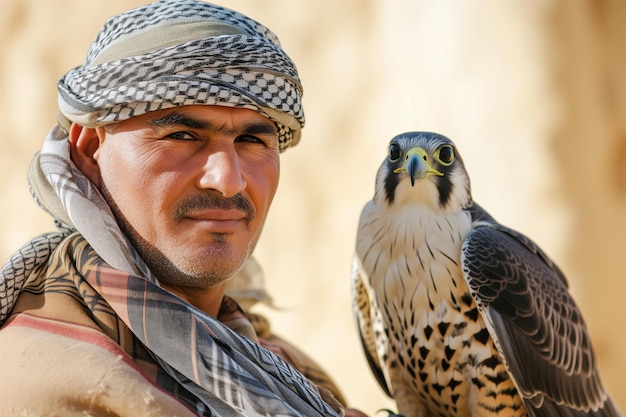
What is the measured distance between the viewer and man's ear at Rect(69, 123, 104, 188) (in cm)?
201

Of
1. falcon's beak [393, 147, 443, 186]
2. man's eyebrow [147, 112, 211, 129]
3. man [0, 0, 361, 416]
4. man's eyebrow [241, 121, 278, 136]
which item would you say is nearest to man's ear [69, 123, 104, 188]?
man [0, 0, 361, 416]

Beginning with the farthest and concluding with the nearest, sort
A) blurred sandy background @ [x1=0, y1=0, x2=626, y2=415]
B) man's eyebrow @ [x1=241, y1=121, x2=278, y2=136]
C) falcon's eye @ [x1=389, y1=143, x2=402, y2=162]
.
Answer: blurred sandy background @ [x1=0, y1=0, x2=626, y2=415] → falcon's eye @ [x1=389, y1=143, x2=402, y2=162] → man's eyebrow @ [x1=241, y1=121, x2=278, y2=136]

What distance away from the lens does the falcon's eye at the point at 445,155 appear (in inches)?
97.2

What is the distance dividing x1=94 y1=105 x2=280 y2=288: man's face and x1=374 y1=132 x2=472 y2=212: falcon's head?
58cm

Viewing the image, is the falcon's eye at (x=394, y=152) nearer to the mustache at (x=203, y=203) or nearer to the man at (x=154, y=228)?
the man at (x=154, y=228)

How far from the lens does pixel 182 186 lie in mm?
1908

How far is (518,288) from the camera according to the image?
2412 mm

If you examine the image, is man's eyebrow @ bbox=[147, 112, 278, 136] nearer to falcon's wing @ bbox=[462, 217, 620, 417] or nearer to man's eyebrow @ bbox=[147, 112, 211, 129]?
man's eyebrow @ bbox=[147, 112, 211, 129]

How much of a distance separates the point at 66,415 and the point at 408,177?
3.89 ft

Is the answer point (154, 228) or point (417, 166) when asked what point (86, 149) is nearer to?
point (154, 228)

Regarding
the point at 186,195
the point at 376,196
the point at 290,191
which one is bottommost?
the point at 290,191

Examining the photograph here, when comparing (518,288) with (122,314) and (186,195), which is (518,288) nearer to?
(186,195)

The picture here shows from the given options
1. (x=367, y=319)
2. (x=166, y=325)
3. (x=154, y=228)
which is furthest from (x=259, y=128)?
(x=367, y=319)

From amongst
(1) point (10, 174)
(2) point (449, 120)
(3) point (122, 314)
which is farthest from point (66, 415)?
(1) point (10, 174)
